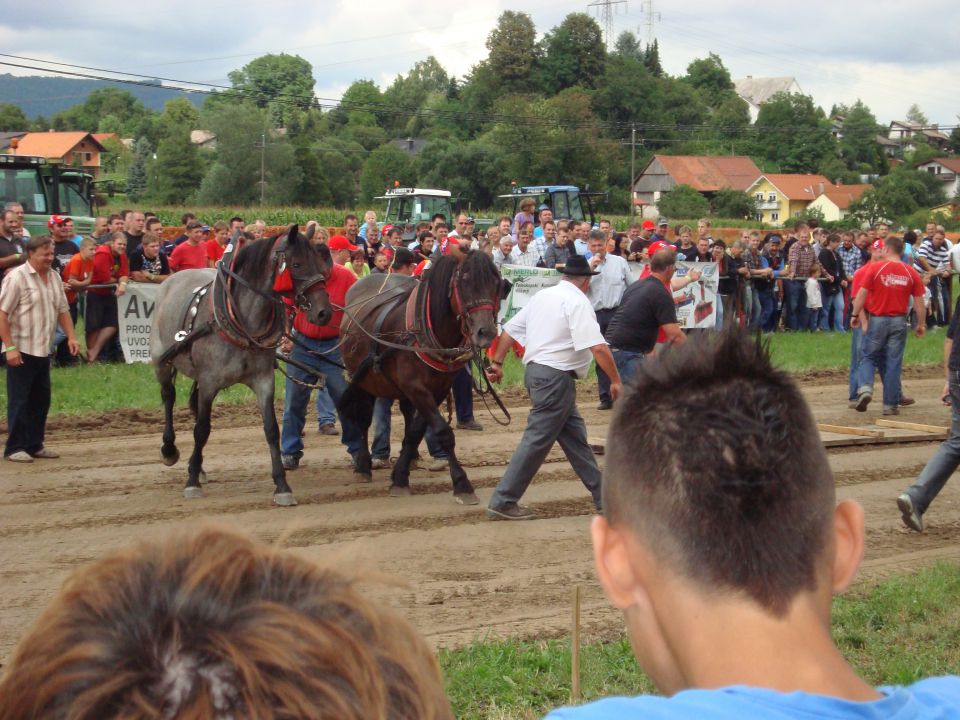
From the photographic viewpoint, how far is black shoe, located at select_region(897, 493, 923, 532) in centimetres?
862

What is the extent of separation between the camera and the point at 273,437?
9.54m

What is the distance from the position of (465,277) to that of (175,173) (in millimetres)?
60551

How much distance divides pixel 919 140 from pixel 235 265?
160064 millimetres

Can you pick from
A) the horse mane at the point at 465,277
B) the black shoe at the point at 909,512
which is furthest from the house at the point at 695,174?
the black shoe at the point at 909,512

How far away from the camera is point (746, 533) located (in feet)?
5.57

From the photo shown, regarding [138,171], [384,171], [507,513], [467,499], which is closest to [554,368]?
[507,513]

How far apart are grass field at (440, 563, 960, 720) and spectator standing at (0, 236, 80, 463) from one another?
21.4 ft

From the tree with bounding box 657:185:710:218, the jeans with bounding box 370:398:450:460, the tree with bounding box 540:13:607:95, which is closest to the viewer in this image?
the jeans with bounding box 370:398:450:460

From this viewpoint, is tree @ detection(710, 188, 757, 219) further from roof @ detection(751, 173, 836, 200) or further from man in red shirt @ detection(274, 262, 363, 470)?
man in red shirt @ detection(274, 262, 363, 470)

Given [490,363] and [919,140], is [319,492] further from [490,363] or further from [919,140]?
[919,140]

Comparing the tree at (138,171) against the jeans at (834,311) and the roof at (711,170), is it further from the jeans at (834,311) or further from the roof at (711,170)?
the jeans at (834,311)

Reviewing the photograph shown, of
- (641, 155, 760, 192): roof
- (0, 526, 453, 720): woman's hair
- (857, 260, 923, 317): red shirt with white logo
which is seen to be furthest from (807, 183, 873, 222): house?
(0, 526, 453, 720): woman's hair

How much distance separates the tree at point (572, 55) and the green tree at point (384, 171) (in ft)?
150

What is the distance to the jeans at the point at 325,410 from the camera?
1284cm
